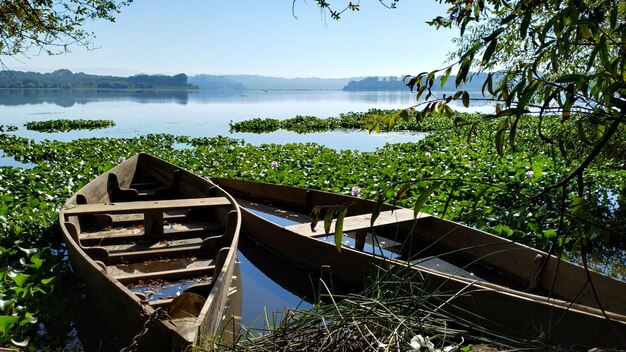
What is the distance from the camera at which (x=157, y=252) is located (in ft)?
16.3

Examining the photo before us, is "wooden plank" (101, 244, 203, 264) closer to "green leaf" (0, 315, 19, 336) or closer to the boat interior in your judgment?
the boat interior

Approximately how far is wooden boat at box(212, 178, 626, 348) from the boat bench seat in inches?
35.2

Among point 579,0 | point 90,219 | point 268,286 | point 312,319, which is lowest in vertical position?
point 268,286

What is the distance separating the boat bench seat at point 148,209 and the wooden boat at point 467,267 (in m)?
0.89

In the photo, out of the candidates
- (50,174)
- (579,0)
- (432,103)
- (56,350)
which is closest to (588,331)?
(432,103)

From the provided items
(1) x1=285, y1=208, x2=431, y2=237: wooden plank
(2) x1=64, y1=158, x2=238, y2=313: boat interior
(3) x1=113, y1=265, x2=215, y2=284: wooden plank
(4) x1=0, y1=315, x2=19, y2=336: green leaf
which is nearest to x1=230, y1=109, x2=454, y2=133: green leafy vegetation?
(2) x1=64, y1=158, x2=238, y2=313: boat interior

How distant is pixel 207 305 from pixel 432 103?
191 cm

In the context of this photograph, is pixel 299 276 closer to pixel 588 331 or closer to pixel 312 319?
pixel 588 331

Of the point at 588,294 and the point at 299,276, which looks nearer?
the point at 588,294

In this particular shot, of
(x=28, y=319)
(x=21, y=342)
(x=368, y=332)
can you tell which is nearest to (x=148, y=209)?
(x=28, y=319)

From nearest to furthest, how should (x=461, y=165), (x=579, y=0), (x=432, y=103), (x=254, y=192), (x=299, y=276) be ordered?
(x=579, y=0), (x=432, y=103), (x=299, y=276), (x=254, y=192), (x=461, y=165)

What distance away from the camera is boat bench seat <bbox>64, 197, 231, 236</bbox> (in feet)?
16.5

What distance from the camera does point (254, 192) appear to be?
8094mm

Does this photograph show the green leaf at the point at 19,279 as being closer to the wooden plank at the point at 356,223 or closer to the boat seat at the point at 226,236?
the boat seat at the point at 226,236
